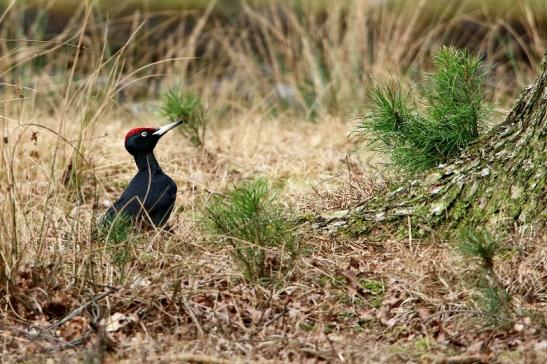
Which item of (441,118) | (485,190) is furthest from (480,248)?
(441,118)

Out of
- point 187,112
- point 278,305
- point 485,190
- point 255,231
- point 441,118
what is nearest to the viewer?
point 278,305

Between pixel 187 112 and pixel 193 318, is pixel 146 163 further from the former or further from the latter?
pixel 193 318

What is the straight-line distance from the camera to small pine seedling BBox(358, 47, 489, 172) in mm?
4465

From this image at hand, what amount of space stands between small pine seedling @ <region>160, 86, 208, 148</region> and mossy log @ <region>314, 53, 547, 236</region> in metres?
2.13

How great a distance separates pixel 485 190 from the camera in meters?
4.18

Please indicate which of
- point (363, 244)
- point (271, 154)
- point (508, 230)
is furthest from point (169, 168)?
point (508, 230)

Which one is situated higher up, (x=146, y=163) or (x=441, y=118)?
(x=441, y=118)

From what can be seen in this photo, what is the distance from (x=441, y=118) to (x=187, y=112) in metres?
2.28

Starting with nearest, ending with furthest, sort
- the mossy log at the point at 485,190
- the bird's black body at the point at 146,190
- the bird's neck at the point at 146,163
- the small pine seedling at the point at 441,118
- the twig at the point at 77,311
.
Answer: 1. the twig at the point at 77,311
2. the mossy log at the point at 485,190
3. the small pine seedling at the point at 441,118
4. the bird's black body at the point at 146,190
5. the bird's neck at the point at 146,163

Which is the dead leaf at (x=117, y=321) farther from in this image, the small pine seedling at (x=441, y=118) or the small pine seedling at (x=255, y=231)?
A: the small pine seedling at (x=441, y=118)

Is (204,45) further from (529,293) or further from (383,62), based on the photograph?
(529,293)

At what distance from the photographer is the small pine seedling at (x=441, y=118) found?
176 inches

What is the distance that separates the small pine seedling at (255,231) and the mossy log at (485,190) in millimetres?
449

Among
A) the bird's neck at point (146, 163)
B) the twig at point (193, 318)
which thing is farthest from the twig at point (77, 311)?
the bird's neck at point (146, 163)
